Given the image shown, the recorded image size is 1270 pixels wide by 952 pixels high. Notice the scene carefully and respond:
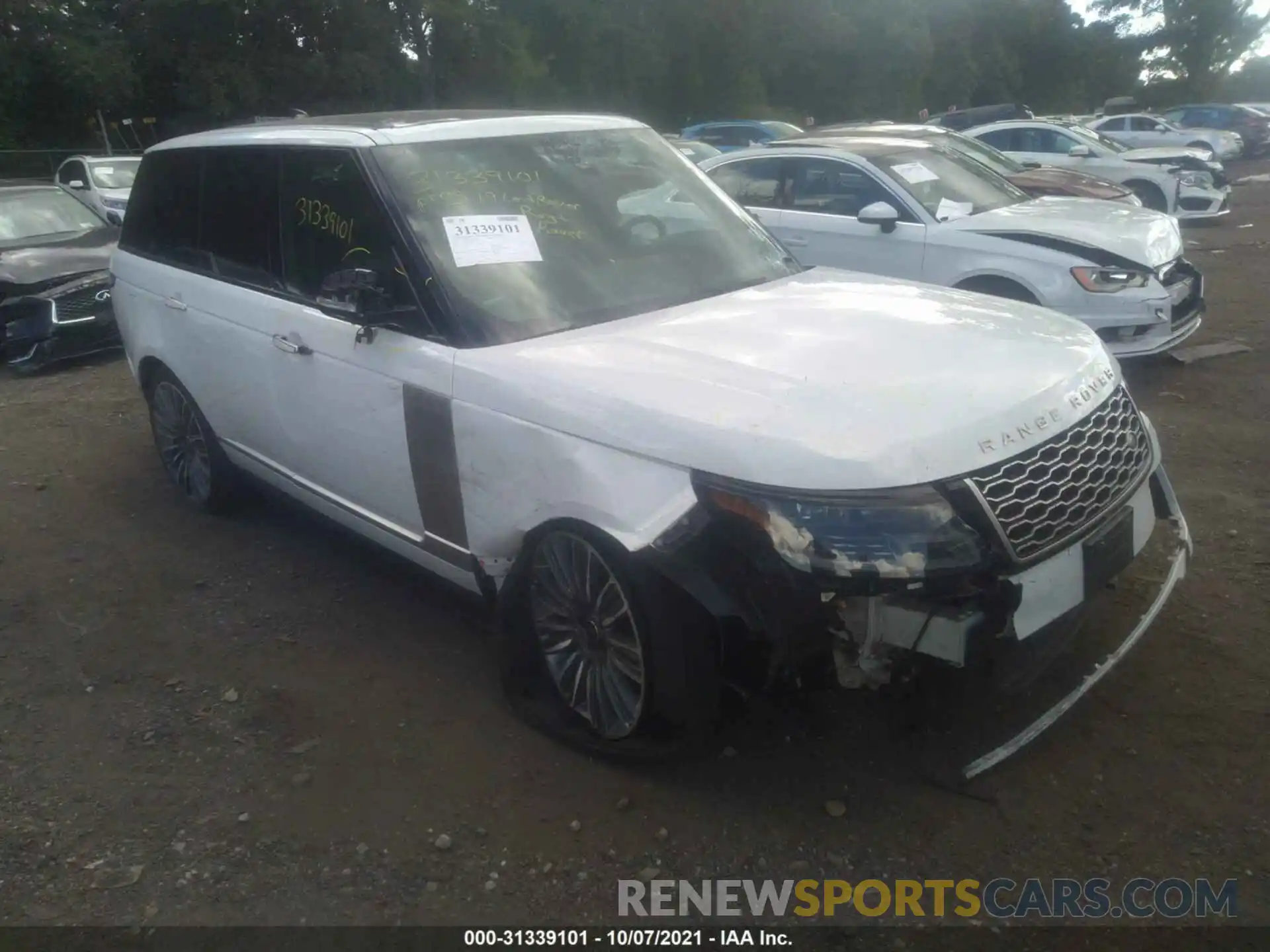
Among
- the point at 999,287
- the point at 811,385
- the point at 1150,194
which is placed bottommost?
the point at 1150,194

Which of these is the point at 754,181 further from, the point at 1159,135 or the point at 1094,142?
the point at 1159,135

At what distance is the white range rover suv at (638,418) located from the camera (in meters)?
2.68

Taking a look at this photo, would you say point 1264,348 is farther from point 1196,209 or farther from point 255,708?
point 1196,209

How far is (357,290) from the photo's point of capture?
3.44m

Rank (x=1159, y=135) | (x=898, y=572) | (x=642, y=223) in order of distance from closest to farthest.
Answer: (x=898, y=572), (x=642, y=223), (x=1159, y=135)

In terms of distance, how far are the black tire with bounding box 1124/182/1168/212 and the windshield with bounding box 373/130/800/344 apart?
12830mm

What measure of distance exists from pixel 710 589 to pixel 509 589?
0.85 m

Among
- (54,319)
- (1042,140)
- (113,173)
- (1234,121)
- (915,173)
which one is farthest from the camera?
(1234,121)

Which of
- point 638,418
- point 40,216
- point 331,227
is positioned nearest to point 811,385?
point 638,418

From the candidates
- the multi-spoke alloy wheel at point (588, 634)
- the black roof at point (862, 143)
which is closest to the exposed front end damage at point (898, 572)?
the multi-spoke alloy wheel at point (588, 634)

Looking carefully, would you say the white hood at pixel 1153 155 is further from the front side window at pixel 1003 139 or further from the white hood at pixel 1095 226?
the white hood at pixel 1095 226

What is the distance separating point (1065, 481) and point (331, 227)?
8.68 ft

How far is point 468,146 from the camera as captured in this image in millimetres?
3848

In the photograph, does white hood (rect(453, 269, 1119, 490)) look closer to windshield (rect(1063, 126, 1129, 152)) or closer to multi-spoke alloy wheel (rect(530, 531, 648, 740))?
multi-spoke alloy wheel (rect(530, 531, 648, 740))
